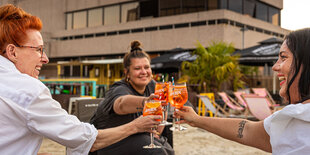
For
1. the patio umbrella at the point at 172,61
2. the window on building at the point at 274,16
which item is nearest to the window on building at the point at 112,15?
the window on building at the point at 274,16

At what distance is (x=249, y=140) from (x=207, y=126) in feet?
0.94

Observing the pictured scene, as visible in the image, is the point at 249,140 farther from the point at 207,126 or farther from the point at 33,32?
the point at 33,32

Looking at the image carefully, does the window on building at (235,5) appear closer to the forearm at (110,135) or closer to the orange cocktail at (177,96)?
the orange cocktail at (177,96)

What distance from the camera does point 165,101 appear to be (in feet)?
7.18

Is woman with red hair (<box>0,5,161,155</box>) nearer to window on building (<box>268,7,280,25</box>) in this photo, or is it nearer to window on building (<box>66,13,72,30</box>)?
window on building (<box>268,7,280,25</box>)

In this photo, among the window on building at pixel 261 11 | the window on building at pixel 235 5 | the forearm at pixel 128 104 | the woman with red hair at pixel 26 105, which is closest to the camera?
the woman with red hair at pixel 26 105

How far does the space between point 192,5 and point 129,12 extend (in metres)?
5.48

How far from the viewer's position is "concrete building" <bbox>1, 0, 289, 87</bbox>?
2009cm

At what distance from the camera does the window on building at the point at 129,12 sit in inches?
921

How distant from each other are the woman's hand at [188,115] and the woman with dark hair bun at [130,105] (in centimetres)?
22

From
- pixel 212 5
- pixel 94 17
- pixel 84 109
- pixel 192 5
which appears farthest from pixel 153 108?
pixel 94 17

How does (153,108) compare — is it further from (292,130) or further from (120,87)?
(292,130)

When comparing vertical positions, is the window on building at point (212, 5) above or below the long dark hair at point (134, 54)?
above

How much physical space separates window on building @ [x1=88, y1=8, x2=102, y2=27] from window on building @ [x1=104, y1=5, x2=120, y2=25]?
68 centimetres
